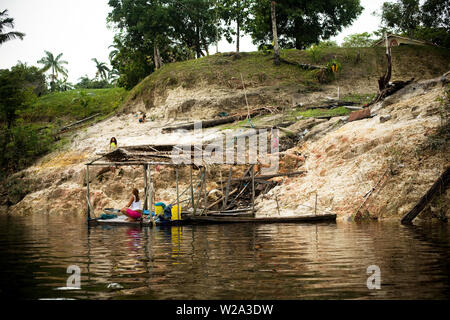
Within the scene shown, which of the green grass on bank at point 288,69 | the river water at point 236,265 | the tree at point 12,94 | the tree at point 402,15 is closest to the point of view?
the river water at point 236,265

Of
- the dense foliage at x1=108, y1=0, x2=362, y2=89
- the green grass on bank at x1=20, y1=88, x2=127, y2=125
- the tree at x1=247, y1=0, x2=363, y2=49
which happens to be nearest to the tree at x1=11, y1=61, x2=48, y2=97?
the green grass on bank at x1=20, y1=88, x2=127, y2=125

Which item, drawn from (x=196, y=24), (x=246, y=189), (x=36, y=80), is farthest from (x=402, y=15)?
(x=36, y=80)

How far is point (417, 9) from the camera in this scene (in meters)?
44.9

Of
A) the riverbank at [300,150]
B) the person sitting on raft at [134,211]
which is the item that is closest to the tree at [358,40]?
the riverbank at [300,150]

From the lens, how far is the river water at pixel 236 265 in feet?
16.0

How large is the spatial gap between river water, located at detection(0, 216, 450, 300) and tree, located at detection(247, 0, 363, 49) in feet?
99.2

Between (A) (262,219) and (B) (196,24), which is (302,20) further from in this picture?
(A) (262,219)

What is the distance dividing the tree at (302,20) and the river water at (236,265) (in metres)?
30.2

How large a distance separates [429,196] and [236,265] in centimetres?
858

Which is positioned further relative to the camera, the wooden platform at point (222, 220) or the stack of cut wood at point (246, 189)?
the stack of cut wood at point (246, 189)

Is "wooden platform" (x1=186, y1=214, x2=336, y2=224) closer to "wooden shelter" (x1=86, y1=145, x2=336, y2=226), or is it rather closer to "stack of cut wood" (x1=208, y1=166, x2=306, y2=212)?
"wooden shelter" (x1=86, y1=145, x2=336, y2=226)

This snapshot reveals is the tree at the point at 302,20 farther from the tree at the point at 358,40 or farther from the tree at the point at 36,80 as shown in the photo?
the tree at the point at 36,80
